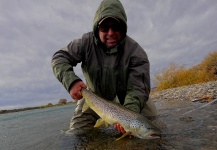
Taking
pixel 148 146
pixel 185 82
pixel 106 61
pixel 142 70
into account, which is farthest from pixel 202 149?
pixel 185 82

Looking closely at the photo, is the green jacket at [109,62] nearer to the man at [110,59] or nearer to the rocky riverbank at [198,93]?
the man at [110,59]

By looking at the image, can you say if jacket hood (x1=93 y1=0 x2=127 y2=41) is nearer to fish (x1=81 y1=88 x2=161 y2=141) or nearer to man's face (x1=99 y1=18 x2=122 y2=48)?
man's face (x1=99 y1=18 x2=122 y2=48)

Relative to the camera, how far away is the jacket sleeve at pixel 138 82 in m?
3.80

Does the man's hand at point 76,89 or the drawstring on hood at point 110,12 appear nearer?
the man's hand at point 76,89

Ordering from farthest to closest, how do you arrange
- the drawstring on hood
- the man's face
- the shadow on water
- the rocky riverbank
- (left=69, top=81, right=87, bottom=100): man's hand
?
the rocky riverbank → the man's face → the drawstring on hood → (left=69, top=81, right=87, bottom=100): man's hand → the shadow on water

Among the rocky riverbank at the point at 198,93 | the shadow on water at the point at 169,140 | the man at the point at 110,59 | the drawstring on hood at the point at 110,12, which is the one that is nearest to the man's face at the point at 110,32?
the man at the point at 110,59

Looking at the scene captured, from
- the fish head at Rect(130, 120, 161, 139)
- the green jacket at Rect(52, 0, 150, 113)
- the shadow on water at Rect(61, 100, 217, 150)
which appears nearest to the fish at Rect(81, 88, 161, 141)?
the fish head at Rect(130, 120, 161, 139)

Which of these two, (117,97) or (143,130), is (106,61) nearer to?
(117,97)

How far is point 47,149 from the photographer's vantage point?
4078 mm

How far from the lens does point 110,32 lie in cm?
417

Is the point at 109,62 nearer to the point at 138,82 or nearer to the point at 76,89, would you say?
the point at 138,82

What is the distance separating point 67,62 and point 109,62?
796 mm

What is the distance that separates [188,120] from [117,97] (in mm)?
1514

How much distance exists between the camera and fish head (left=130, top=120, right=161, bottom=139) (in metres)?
3.02
